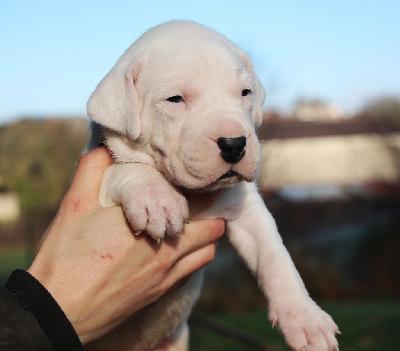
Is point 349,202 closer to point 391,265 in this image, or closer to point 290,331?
point 391,265

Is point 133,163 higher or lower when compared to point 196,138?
lower

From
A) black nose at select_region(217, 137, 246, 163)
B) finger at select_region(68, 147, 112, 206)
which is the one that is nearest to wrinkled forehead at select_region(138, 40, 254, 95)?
black nose at select_region(217, 137, 246, 163)

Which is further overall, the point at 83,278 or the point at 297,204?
the point at 297,204

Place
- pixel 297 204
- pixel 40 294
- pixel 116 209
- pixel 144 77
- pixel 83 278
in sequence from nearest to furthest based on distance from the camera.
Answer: pixel 40 294 < pixel 83 278 < pixel 116 209 < pixel 144 77 < pixel 297 204

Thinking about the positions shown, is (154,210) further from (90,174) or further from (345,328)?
(345,328)

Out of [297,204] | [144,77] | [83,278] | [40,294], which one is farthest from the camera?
[297,204]

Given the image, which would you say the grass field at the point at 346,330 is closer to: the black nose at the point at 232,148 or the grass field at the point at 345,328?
the grass field at the point at 345,328

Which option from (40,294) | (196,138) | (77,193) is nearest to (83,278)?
(40,294)
